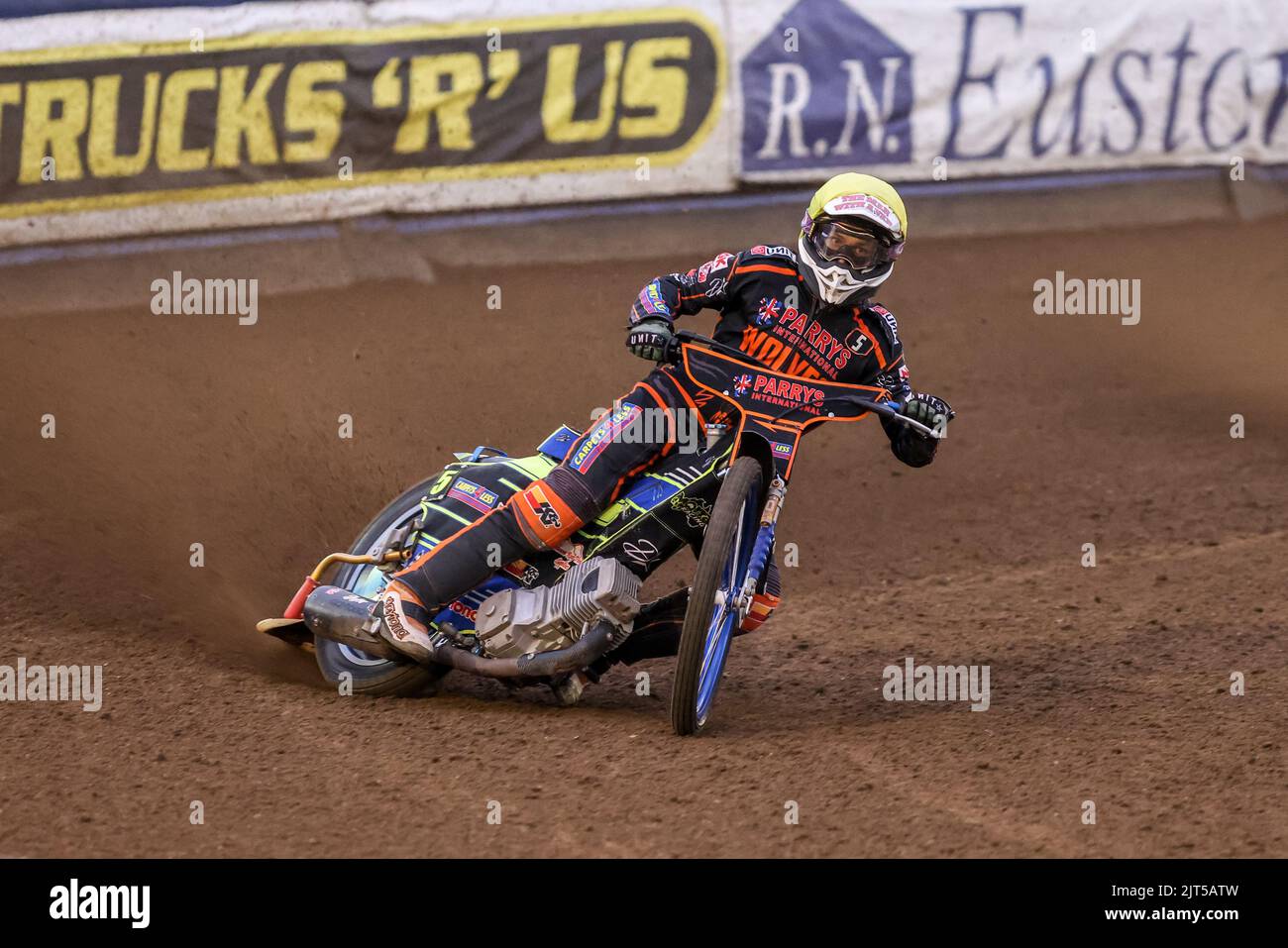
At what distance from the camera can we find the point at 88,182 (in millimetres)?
11172

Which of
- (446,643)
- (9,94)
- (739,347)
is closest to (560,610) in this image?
(446,643)

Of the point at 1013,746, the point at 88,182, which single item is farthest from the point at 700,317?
the point at 1013,746

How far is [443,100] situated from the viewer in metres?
11.8

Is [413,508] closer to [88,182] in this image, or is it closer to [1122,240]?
[88,182]

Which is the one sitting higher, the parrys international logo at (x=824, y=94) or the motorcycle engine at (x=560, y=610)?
the parrys international logo at (x=824, y=94)

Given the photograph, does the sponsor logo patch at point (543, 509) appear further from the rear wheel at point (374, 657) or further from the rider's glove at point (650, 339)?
the rear wheel at point (374, 657)

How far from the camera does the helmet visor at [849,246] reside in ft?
19.4

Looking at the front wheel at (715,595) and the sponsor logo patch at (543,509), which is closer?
the front wheel at (715,595)

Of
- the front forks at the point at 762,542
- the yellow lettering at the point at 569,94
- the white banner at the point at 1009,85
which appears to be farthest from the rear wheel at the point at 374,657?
the white banner at the point at 1009,85

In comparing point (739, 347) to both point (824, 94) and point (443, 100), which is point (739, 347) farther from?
point (824, 94)

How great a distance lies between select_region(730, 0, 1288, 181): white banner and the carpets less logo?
2.37 ft

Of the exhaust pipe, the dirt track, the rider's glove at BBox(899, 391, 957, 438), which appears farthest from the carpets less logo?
the rider's glove at BBox(899, 391, 957, 438)

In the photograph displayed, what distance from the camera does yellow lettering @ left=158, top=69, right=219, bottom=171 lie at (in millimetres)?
11266

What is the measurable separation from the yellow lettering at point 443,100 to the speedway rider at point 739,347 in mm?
6210
